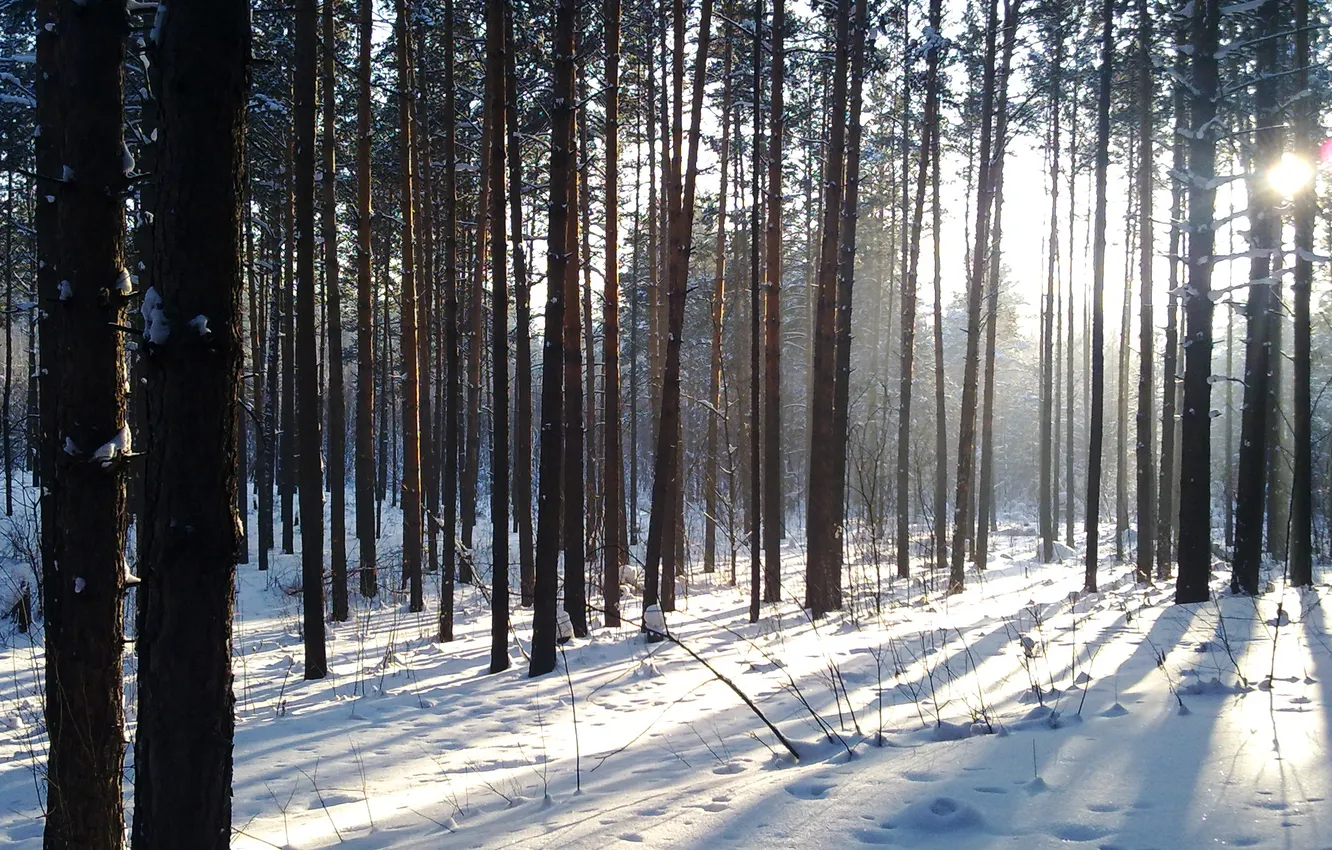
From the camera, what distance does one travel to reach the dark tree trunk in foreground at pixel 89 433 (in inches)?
138

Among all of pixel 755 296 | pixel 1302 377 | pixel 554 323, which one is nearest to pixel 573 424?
pixel 554 323

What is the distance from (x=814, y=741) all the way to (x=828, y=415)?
6.62 metres

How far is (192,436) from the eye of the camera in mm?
2752

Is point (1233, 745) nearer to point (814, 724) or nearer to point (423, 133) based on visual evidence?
point (814, 724)

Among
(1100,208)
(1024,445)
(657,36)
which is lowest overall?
(1024,445)

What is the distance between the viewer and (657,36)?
13500mm

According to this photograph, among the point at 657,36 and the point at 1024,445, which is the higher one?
the point at 657,36

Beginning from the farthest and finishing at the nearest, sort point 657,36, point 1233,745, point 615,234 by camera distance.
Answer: point 657,36 < point 615,234 < point 1233,745

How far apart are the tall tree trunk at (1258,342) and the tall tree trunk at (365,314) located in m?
11.1

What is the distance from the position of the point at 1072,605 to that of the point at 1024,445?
4849 cm

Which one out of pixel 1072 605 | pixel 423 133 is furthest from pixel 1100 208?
pixel 423 133

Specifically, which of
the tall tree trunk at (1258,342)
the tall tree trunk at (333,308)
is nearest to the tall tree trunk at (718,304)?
the tall tree trunk at (333,308)

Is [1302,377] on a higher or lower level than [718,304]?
lower

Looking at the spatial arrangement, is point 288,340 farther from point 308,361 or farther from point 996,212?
point 996,212
